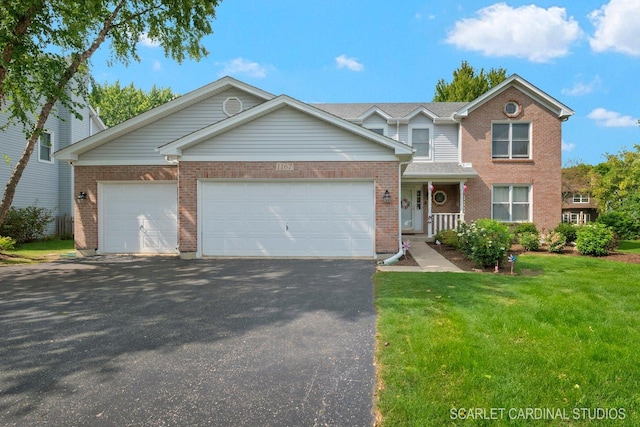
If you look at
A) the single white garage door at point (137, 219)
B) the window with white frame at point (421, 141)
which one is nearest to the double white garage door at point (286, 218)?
the single white garage door at point (137, 219)

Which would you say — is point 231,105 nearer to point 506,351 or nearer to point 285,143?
point 285,143

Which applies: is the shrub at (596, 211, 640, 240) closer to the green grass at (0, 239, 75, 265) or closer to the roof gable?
the roof gable

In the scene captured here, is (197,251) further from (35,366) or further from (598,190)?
(598,190)

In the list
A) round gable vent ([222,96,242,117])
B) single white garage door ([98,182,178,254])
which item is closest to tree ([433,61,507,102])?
round gable vent ([222,96,242,117])

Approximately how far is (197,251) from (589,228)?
42.4 ft

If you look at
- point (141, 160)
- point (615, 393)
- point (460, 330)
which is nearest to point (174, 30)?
point (141, 160)

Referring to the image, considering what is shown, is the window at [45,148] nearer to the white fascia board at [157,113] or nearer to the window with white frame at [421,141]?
the white fascia board at [157,113]

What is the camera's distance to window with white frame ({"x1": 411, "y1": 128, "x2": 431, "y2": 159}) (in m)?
16.9

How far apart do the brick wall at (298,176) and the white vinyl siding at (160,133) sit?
2.19 m

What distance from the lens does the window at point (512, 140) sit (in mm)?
16172

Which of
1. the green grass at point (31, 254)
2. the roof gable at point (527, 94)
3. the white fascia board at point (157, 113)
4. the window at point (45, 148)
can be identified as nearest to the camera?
the green grass at point (31, 254)

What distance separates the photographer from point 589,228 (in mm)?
11930

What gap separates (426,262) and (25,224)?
1705cm

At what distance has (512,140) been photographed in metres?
16.2
